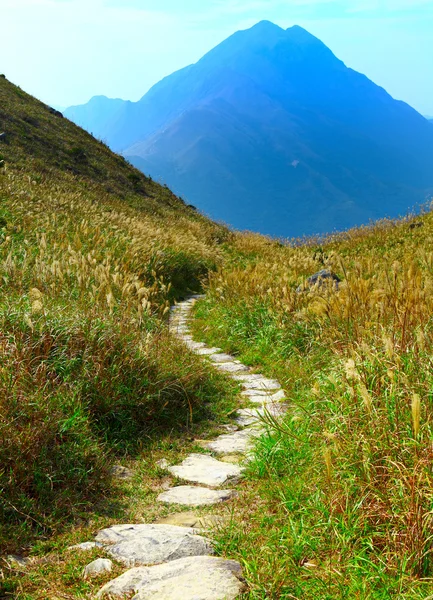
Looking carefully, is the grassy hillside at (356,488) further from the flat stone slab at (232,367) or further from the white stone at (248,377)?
the flat stone slab at (232,367)

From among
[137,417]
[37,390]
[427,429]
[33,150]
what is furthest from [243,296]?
[33,150]

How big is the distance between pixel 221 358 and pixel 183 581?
207 inches

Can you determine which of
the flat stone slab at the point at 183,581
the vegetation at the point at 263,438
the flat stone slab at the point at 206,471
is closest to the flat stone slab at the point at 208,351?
the vegetation at the point at 263,438

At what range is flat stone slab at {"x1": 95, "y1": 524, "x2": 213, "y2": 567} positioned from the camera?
2.89m

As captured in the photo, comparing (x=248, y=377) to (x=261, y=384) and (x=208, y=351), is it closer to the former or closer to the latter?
(x=261, y=384)

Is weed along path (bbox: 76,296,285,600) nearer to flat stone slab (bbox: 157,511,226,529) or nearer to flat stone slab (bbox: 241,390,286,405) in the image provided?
flat stone slab (bbox: 157,511,226,529)

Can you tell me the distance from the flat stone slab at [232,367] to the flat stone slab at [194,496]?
324cm

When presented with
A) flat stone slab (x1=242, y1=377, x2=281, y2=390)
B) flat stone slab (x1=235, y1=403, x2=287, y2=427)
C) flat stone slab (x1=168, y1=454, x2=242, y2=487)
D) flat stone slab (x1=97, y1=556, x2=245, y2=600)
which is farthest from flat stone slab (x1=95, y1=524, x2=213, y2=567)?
flat stone slab (x1=242, y1=377, x2=281, y2=390)

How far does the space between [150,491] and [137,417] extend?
1.13 meters

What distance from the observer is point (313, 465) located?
3.36 meters

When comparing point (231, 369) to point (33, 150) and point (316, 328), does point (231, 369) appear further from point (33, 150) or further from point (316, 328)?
point (33, 150)

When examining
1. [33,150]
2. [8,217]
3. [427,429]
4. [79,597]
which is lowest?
[79,597]

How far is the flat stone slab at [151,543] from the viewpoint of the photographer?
9.47ft

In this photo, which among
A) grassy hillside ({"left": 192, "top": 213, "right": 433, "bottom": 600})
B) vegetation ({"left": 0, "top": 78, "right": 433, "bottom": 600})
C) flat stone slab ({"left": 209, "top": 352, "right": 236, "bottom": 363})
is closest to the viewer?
grassy hillside ({"left": 192, "top": 213, "right": 433, "bottom": 600})
